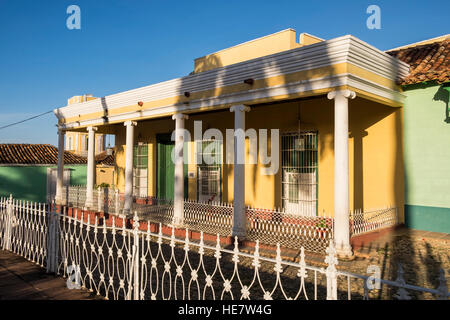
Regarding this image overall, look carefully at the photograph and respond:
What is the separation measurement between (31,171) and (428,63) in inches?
719

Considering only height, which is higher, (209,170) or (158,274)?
(209,170)

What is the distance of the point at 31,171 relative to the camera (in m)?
18.2

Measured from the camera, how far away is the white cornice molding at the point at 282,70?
21.6 ft

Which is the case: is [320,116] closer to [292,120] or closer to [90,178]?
[292,120]

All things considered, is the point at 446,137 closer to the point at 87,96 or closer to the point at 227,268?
the point at 227,268

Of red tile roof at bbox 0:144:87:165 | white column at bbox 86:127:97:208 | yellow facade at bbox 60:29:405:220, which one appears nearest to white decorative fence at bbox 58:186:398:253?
yellow facade at bbox 60:29:405:220

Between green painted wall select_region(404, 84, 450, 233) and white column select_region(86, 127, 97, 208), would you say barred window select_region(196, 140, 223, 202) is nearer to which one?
white column select_region(86, 127, 97, 208)

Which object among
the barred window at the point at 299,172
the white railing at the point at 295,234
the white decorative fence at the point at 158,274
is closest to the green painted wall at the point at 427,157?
the barred window at the point at 299,172

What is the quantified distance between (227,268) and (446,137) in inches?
238

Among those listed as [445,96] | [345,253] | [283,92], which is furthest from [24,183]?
[445,96]

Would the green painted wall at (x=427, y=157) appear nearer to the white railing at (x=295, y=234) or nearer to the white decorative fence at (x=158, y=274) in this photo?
the white railing at (x=295, y=234)
